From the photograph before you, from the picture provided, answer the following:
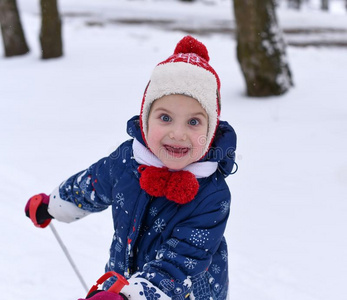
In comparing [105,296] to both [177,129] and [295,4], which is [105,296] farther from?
[295,4]

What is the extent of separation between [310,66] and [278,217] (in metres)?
4.76

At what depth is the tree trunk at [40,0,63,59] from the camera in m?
7.35

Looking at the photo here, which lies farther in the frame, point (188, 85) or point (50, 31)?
point (50, 31)

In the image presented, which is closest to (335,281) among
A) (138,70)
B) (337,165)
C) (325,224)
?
(325,224)

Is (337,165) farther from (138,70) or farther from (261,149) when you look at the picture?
(138,70)

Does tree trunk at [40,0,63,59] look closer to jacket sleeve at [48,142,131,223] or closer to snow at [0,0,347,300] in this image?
snow at [0,0,347,300]

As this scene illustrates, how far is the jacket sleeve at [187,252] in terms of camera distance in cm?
154

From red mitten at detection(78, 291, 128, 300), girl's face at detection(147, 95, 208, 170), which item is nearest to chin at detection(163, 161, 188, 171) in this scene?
girl's face at detection(147, 95, 208, 170)

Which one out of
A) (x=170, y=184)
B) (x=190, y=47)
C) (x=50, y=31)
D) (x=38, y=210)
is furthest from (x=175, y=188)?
(x=50, y=31)

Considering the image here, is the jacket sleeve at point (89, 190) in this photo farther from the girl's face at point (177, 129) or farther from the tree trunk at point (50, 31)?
the tree trunk at point (50, 31)

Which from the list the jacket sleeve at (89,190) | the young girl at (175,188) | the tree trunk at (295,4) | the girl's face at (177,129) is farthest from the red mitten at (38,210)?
the tree trunk at (295,4)

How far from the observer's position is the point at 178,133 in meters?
1.62

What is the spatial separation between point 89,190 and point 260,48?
13.7ft

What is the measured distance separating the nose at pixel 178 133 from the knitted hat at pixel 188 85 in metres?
0.12
